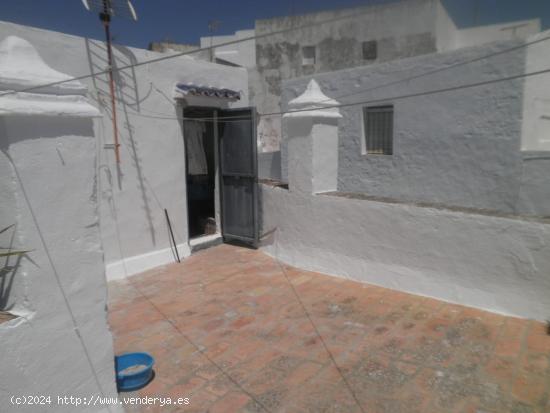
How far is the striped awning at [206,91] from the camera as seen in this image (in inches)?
243

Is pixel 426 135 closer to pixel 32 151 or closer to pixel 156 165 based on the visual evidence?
pixel 156 165

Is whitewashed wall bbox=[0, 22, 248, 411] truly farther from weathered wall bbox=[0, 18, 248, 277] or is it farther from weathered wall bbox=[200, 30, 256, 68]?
weathered wall bbox=[200, 30, 256, 68]

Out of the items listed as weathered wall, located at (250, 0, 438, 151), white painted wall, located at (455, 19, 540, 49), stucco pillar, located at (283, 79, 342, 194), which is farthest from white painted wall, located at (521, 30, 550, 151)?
weathered wall, located at (250, 0, 438, 151)

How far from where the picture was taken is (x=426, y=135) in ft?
25.4

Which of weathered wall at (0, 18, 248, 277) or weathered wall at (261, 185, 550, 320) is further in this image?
weathered wall at (0, 18, 248, 277)

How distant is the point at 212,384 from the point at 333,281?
8.43 ft

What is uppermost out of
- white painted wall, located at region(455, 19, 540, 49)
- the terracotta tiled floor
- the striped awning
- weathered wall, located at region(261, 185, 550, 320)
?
white painted wall, located at region(455, 19, 540, 49)

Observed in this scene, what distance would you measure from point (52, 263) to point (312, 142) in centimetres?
384

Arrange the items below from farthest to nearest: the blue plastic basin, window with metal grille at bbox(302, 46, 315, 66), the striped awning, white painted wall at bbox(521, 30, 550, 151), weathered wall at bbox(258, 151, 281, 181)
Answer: window with metal grille at bbox(302, 46, 315, 66)
weathered wall at bbox(258, 151, 281, 181)
white painted wall at bbox(521, 30, 550, 151)
the striped awning
the blue plastic basin

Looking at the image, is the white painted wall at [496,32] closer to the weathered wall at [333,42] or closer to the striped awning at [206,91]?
Answer: the weathered wall at [333,42]

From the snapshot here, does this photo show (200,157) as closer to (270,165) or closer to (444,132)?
(444,132)

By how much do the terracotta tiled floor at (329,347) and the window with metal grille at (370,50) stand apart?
462 inches

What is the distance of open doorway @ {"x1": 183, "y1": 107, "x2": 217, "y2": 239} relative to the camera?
730cm

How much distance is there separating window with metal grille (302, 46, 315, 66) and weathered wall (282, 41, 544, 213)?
24.8ft
